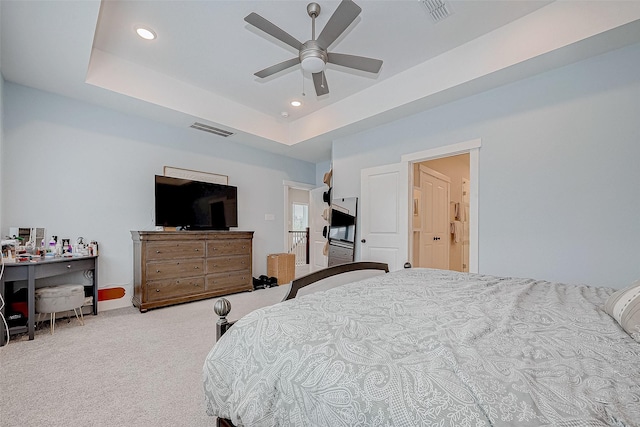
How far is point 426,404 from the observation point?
2.04 ft

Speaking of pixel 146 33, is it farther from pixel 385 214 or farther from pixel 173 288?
pixel 385 214

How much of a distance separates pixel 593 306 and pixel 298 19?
2.98m

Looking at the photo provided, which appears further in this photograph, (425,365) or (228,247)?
(228,247)

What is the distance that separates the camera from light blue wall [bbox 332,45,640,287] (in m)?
2.40

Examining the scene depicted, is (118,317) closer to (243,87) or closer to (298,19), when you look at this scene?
(243,87)

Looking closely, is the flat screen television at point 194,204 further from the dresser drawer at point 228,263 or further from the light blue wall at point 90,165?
the dresser drawer at point 228,263

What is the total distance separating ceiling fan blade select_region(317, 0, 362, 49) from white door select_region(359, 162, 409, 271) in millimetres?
2176

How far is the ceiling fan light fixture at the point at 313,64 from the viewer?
2.24 metres

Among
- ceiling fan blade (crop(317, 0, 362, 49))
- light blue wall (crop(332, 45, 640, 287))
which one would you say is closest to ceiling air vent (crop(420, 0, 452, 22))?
ceiling fan blade (crop(317, 0, 362, 49))

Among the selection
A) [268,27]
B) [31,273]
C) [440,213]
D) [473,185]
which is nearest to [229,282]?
[31,273]

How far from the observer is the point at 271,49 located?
301cm

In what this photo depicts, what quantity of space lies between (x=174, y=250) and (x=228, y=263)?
0.85 meters

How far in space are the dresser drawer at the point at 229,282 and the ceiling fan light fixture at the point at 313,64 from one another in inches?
127

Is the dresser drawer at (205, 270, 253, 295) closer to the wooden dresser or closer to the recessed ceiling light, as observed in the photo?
the wooden dresser
